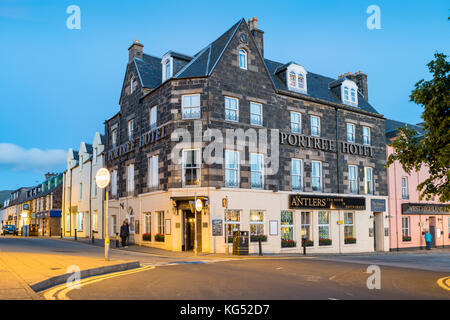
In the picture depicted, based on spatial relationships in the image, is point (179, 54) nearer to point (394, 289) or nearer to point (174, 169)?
point (174, 169)

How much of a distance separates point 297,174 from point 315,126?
13.3ft

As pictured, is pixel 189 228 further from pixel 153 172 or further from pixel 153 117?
pixel 153 117

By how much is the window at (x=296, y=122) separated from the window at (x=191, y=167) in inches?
304

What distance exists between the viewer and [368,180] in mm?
32156

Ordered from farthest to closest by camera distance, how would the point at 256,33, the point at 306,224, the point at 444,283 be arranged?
the point at 256,33 < the point at 306,224 < the point at 444,283

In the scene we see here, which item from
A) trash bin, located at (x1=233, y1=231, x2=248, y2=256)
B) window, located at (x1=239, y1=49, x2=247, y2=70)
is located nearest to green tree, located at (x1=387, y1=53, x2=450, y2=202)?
Result: trash bin, located at (x1=233, y1=231, x2=248, y2=256)

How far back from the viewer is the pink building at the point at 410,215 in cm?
3325

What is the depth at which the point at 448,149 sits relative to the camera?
11.5m

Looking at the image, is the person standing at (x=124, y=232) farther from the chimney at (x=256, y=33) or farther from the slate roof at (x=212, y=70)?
the chimney at (x=256, y=33)

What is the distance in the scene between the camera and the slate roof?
25.1 m

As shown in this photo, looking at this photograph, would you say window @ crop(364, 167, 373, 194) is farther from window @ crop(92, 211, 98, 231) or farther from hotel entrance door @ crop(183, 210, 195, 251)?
window @ crop(92, 211, 98, 231)

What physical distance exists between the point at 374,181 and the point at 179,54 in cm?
1786

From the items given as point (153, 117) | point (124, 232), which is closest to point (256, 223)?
point (124, 232)
